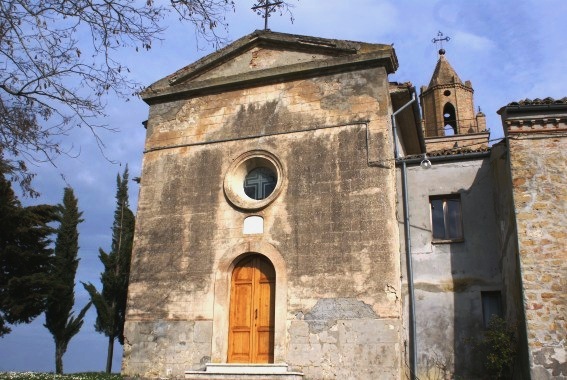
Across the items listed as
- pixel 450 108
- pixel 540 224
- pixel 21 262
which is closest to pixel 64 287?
pixel 21 262

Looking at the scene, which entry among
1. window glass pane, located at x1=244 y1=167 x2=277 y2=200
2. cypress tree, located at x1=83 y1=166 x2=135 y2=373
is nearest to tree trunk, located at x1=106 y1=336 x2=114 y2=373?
cypress tree, located at x1=83 y1=166 x2=135 y2=373

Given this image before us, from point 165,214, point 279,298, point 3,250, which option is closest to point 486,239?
point 279,298

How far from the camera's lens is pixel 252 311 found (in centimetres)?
1198

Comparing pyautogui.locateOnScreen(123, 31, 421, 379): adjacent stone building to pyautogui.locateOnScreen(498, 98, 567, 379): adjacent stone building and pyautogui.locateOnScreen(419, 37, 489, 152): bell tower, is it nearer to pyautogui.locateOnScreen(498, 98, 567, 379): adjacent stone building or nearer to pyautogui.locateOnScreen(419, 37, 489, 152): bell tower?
pyautogui.locateOnScreen(498, 98, 567, 379): adjacent stone building

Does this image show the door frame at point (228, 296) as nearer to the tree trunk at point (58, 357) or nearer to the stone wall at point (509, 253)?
the stone wall at point (509, 253)

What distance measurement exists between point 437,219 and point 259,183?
400 cm

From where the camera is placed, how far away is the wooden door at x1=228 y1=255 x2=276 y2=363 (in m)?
11.7

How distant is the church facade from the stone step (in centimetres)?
4

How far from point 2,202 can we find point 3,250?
5.46 ft

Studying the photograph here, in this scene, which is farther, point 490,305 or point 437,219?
point 437,219

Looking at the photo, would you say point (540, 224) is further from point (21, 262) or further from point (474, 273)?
point (21, 262)

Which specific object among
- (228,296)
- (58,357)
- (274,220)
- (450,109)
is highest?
(450,109)

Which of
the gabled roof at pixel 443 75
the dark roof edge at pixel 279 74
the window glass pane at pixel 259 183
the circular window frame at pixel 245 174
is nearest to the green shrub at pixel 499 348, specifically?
the circular window frame at pixel 245 174

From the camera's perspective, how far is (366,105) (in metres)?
12.3
